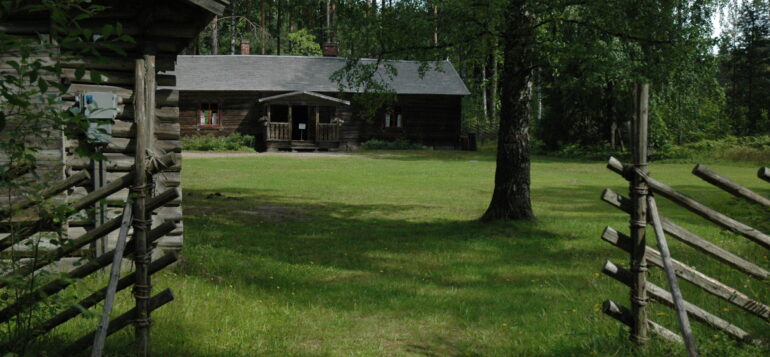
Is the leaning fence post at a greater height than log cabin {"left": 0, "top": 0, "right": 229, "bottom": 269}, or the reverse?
log cabin {"left": 0, "top": 0, "right": 229, "bottom": 269}

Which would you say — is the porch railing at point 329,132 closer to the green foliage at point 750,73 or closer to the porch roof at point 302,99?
the porch roof at point 302,99

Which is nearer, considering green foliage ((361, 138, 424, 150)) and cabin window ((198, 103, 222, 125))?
cabin window ((198, 103, 222, 125))

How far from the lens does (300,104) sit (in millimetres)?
41969

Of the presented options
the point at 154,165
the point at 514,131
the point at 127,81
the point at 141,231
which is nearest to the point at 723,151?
the point at 514,131

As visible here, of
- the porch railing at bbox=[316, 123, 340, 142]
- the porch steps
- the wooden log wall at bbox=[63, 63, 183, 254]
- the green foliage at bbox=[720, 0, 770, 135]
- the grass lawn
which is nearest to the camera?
the grass lawn

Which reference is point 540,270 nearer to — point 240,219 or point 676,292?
point 676,292

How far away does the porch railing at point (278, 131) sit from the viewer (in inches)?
1619

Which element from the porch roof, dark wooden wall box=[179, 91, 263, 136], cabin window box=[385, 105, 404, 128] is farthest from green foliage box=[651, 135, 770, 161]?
dark wooden wall box=[179, 91, 263, 136]

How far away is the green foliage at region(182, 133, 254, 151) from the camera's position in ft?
131

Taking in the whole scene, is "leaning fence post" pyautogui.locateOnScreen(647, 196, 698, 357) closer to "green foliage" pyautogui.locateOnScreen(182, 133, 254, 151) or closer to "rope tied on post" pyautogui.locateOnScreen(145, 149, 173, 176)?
"rope tied on post" pyautogui.locateOnScreen(145, 149, 173, 176)

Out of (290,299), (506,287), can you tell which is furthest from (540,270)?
A: (290,299)

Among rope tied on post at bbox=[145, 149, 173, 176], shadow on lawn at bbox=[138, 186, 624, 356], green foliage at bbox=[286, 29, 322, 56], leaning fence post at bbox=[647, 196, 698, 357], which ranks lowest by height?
shadow on lawn at bbox=[138, 186, 624, 356]

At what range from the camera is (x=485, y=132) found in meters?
49.2

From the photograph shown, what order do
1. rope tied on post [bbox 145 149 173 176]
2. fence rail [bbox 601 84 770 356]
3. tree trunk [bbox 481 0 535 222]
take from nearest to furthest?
rope tied on post [bbox 145 149 173 176], fence rail [bbox 601 84 770 356], tree trunk [bbox 481 0 535 222]
